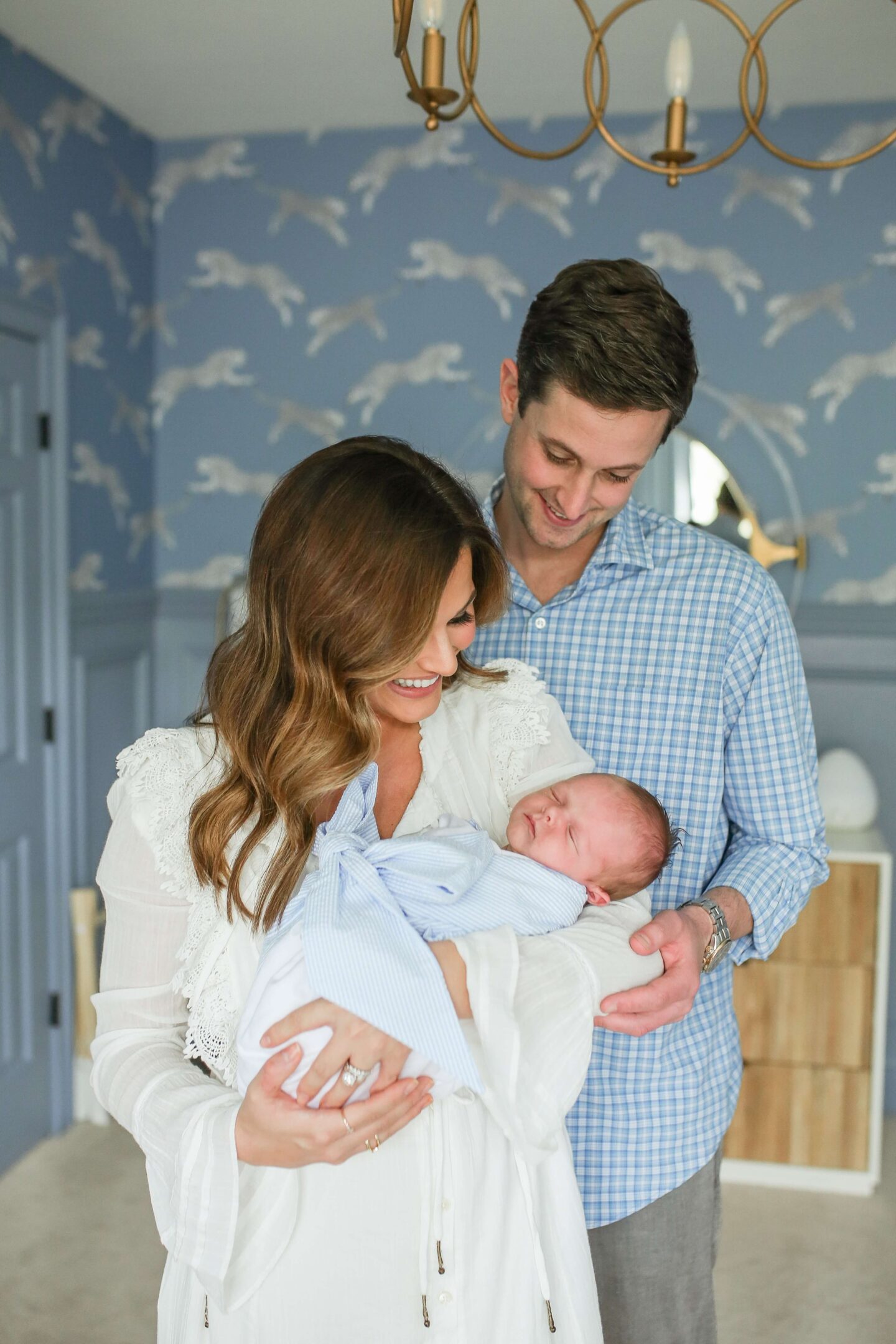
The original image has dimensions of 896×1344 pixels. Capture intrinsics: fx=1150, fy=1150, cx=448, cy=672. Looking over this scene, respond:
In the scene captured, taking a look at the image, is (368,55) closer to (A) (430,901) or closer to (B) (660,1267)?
(A) (430,901)

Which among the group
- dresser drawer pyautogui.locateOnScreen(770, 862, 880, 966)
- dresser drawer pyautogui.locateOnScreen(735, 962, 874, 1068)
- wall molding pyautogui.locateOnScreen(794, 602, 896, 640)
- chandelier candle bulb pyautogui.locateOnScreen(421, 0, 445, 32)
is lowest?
dresser drawer pyautogui.locateOnScreen(735, 962, 874, 1068)

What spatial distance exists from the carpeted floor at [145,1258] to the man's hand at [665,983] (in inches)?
68.5

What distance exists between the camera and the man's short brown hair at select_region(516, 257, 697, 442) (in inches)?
56.2

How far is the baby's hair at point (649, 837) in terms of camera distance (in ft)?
4.44

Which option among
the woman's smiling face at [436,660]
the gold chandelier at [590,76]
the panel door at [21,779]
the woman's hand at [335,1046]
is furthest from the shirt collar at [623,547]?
the panel door at [21,779]

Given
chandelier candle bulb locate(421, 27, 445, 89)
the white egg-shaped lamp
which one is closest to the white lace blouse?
chandelier candle bulb locate(421, 27, 445, 89)

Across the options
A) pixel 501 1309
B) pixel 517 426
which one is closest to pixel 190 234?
pixel 517 426

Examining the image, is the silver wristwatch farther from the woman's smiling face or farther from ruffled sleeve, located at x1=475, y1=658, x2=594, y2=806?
the woman's smiling face

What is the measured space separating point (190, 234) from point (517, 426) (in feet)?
8.96

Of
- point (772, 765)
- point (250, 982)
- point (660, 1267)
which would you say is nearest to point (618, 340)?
point (772, 765)

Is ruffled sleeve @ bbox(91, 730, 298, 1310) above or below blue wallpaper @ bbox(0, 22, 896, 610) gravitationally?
below

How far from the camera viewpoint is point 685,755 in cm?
156

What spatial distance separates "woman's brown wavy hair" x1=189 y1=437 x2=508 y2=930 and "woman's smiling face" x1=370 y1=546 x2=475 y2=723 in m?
0.02

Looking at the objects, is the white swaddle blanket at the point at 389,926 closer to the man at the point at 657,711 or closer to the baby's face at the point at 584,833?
the baby's face at the point at 584,833
